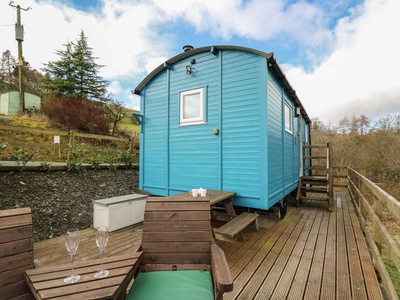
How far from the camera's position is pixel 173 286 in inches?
58.6

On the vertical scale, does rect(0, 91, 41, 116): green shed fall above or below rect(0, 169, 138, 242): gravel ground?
above

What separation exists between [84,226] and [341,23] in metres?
10.2

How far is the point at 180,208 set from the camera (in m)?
1.95

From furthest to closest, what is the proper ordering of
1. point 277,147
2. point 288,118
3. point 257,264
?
point 288,118, point 277,147, point 257,264

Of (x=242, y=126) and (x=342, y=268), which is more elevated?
(x=242, y=126)

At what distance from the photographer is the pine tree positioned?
14.0m

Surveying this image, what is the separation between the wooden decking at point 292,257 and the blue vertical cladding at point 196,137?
140 centimetres

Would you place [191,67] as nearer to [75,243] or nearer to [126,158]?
[75,243]

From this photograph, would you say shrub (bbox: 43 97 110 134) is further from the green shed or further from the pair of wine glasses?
the pair of wine glasses

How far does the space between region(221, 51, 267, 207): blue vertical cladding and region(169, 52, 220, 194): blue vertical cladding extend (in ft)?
0.72

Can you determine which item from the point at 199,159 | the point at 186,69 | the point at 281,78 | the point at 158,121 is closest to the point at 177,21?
the point at 186,69

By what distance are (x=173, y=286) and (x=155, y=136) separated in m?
4.28

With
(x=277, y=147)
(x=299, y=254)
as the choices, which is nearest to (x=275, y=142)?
(x=277, y=147)

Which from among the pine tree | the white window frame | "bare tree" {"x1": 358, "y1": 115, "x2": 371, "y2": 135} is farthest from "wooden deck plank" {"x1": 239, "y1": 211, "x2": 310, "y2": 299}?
the pine tree
